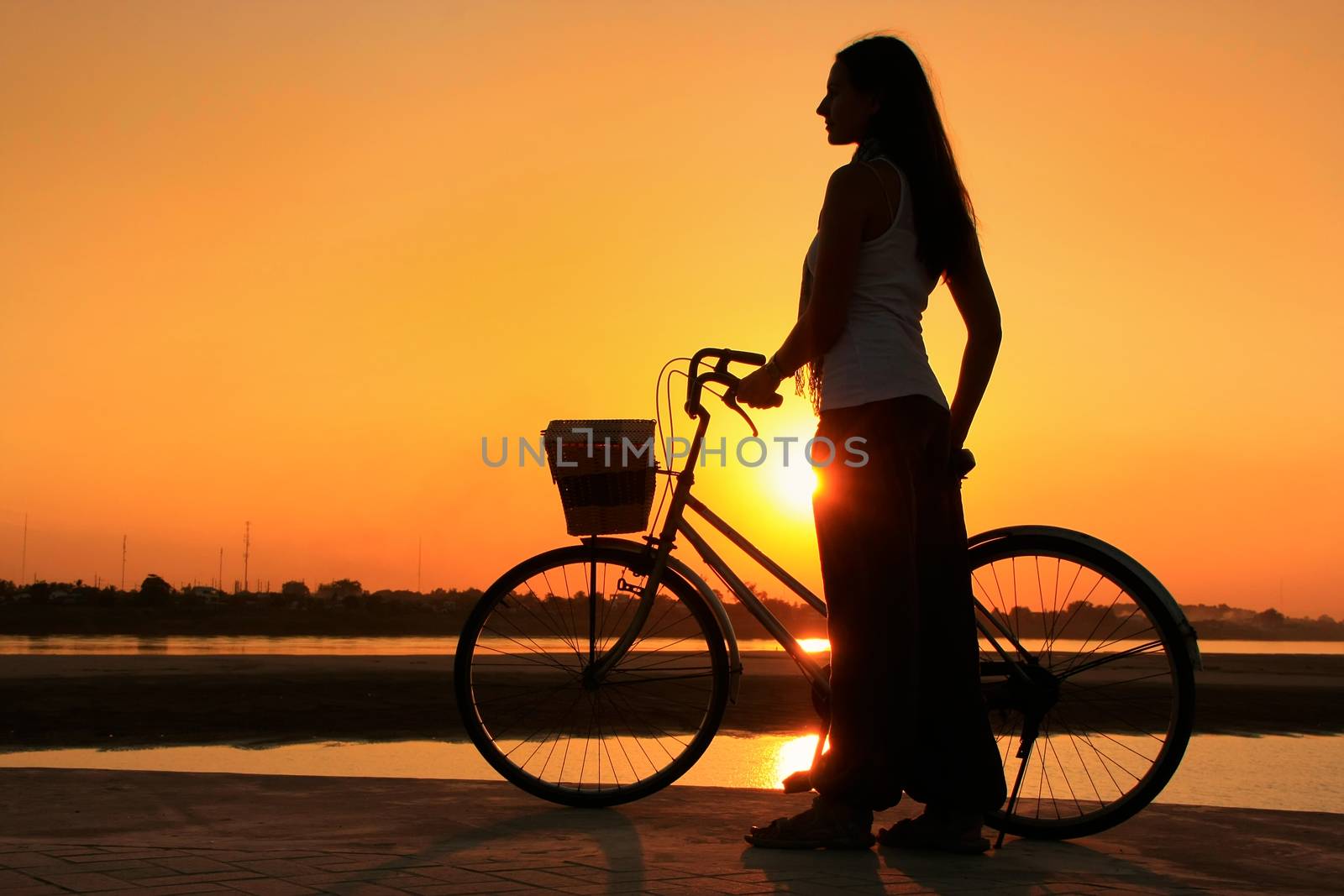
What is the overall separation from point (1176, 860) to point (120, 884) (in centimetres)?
282

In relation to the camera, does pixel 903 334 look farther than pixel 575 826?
No

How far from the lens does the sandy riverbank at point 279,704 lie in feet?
45.5

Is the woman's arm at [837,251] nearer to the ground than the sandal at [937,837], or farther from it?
farther from it

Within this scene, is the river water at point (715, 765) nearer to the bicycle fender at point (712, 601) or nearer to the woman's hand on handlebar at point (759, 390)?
the bicycle fender at point (712, 601)

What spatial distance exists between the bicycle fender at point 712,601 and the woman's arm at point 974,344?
1.08 metres

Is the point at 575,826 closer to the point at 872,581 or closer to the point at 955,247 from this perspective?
the point at 872,581

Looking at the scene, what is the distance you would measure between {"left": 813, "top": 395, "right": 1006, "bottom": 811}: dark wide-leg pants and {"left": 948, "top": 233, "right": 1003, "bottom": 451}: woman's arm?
137mm

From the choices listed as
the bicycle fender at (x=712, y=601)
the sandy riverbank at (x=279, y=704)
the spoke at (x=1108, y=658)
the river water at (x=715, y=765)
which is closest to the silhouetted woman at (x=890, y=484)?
the spoke at (x=1108, y=658)

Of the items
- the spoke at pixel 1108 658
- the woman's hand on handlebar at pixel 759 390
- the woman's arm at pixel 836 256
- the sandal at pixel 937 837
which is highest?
the woman's arm at pixel 836 256

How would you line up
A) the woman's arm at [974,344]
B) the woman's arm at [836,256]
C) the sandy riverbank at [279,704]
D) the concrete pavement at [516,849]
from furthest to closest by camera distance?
1. the sandy riverbank at [279,704]
2. the woman's arm at [974,344]
3. the woman's arm at [836,256]
4. the concrete pavement at [516,849]

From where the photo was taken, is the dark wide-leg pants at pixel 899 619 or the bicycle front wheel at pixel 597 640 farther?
the bicycle front wheel at pixel 597 640

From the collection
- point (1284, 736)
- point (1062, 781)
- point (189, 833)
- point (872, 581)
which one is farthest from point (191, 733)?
point (1284, 736)

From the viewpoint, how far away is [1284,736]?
18.0 m

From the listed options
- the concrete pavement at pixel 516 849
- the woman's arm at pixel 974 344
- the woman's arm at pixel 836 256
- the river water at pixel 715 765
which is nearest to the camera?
the concrete pavement at pixel 516 849
